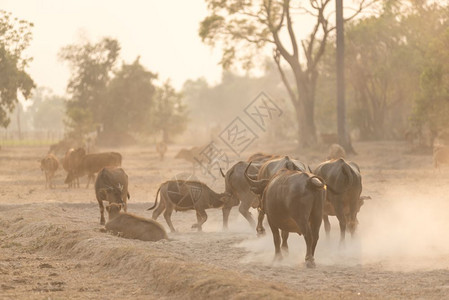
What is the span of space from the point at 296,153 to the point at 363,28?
1757 centimetres

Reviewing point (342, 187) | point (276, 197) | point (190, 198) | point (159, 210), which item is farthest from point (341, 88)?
point (276, 197)

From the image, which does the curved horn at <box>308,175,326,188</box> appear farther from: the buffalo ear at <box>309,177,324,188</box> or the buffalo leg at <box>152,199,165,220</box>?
the buffalo leg at <box>152,199,165,220</box>

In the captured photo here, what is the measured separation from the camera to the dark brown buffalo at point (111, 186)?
1711 cm

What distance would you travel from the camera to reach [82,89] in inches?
3145

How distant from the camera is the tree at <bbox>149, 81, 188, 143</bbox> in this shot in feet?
290

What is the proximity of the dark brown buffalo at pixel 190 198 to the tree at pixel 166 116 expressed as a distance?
69.3 meters

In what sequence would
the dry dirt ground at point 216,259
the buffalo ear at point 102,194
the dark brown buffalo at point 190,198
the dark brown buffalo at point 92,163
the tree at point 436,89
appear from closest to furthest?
the dry dirt ground at point 216,259, the dark brown buffalo at point 190,198, the buffalo ear at point 102,194, the dark brown buffalo at point 92,163, the tree at point 436,89

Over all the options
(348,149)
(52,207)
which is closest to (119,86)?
(348,149)

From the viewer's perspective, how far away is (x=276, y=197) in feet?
36.9

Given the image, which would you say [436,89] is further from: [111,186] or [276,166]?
[276,166]

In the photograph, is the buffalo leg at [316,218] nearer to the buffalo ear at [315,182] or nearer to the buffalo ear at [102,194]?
the buffalo ear at [315,182]

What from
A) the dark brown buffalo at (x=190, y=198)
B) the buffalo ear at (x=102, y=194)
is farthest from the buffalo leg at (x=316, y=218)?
the buffalo ear at (x=102, y=194)

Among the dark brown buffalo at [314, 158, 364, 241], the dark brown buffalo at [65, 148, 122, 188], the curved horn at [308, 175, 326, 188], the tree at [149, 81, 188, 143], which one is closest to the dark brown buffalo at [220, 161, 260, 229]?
the dark brown buffalo at [314, 158, 364, 241]

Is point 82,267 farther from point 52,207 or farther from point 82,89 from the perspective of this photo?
point 82,89
